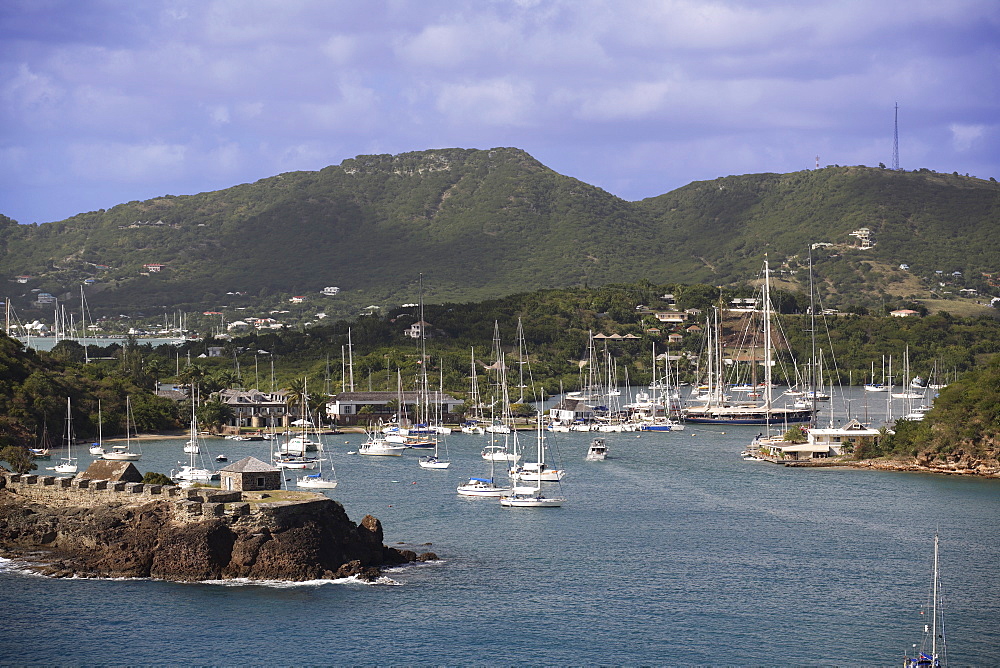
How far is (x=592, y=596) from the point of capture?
39344mm

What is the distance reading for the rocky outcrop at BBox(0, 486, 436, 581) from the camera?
38.5m

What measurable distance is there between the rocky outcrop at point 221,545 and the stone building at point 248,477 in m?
2.47

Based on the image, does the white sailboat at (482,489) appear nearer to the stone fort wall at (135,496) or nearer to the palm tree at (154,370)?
the stone fort wall at (135,496)

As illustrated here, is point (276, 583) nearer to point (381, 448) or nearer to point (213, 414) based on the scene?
point (381, 448)

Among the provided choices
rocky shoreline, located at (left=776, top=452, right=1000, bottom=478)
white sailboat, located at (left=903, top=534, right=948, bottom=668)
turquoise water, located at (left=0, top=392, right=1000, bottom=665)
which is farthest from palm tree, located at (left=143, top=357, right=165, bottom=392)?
white sailboat, located at (left=903, top=534, right=948, bottom=668)

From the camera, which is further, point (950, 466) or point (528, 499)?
point (950, 466)

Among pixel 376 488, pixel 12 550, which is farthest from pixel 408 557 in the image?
pixel 376 488

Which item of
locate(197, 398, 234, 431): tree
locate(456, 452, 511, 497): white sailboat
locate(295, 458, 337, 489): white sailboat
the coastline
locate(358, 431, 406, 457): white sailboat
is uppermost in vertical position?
locate(197, 398, 234, 431): tree

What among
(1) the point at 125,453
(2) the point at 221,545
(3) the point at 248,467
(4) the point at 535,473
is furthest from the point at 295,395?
(2) the point at 221,545

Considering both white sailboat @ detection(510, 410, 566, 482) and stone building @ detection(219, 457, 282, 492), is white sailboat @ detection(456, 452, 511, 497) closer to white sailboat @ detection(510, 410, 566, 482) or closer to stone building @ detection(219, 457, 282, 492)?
white sailboat @ detection(510, 410, 566, 482)

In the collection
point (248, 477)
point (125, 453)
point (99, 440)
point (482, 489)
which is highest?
point (248, 477)

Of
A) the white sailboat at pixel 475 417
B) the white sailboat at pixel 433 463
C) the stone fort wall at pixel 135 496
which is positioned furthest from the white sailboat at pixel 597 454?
the stone fort wall at pixel 135 496

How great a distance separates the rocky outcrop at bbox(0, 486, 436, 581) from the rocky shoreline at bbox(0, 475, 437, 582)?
3cm

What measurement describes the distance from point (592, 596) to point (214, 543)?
39.1ft
